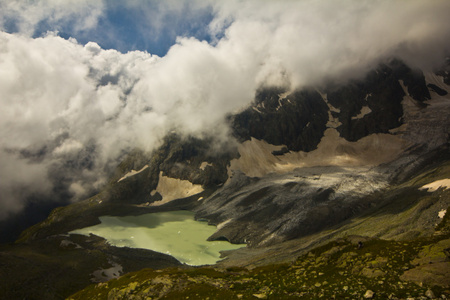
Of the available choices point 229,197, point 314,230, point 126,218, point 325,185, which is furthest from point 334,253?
point 126,218

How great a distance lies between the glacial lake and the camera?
126 meters

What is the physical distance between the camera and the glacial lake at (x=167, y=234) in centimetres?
12649

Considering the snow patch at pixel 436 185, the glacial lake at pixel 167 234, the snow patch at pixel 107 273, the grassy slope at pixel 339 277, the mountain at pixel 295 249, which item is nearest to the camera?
the grassy slope at pixel 339 277

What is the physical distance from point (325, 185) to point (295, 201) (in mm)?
28034

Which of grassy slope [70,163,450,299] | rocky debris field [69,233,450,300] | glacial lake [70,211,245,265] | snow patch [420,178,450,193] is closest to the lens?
rocky debris field [69,233,450,300]

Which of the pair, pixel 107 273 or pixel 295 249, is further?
pixel 107 273

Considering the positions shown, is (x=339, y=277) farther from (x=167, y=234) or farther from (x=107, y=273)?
(x=167, y=234)

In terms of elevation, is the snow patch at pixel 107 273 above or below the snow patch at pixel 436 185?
above

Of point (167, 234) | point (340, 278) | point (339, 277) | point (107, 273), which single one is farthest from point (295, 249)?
point (167, 234)

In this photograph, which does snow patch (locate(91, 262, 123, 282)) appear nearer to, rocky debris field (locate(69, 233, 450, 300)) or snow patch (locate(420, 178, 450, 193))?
rocky debris field (locate(69, 233, 450, 300))

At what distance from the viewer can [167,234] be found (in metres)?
156

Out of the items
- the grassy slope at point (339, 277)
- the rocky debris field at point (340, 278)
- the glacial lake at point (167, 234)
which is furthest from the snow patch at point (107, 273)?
the rocky debris field at point (340, 278)

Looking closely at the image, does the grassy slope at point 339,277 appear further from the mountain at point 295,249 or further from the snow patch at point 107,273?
the snow patch at point 107,273

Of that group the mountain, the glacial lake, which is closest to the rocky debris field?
the mountain
